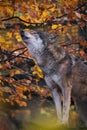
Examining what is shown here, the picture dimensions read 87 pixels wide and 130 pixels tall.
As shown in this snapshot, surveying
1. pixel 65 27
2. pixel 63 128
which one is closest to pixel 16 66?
pixel 65 27

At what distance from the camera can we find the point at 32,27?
1060cm

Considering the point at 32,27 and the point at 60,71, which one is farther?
the point at 32,27

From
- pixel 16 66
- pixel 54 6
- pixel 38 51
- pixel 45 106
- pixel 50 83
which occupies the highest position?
pixel 54 6

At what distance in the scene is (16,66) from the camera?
12.1m

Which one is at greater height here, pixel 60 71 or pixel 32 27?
pixel 32 27

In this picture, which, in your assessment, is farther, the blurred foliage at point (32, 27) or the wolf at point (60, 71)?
the blurred foliage at point (32, 27)

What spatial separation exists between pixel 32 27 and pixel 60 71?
9.43 ft

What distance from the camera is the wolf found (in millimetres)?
8070

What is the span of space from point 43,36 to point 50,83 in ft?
3.54

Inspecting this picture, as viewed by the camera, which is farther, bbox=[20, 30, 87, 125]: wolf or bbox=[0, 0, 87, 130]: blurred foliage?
bbox=[0, 0, 87, 130]: blurred foliage

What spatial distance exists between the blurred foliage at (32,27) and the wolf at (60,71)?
71 cm

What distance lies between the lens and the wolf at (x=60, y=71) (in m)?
8.07

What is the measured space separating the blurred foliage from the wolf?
2.33 feet

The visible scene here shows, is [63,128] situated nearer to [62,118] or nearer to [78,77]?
[62,118]
